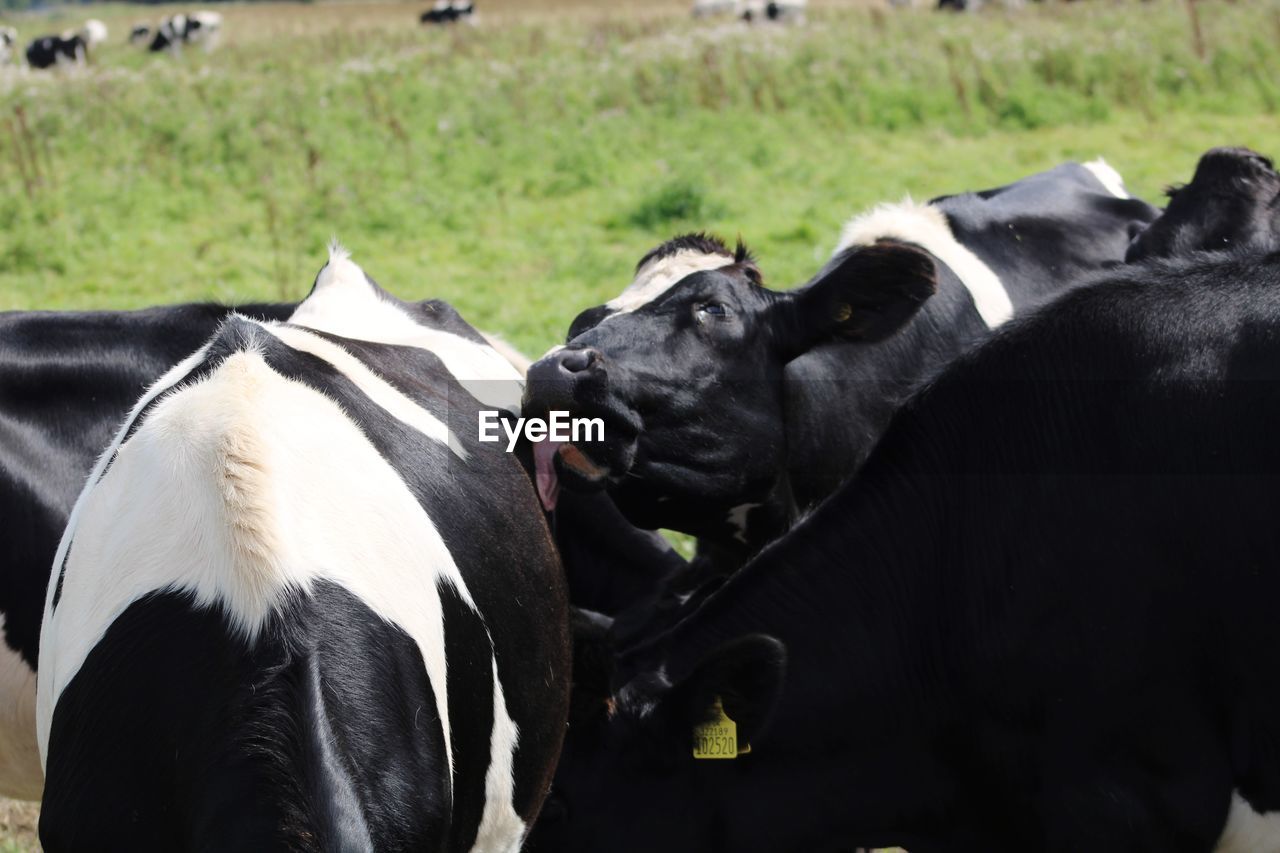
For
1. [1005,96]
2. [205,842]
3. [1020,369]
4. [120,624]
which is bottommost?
[205,842]

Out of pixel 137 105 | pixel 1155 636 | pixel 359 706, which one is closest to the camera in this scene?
pixel 359 706

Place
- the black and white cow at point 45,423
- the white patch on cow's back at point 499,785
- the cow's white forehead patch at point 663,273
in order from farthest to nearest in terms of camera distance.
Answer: the cow's white forehead patch at point 663,273, the black and white cow at point 45,423, the white patch on cow's back at point 499,785

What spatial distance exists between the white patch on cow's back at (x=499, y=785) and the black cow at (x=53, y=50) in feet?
89.0

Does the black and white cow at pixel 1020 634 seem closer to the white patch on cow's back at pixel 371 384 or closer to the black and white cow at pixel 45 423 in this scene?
the white patch on cow's back at pixel 371 384

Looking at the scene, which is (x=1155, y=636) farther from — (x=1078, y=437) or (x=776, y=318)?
(x=776, y=318)

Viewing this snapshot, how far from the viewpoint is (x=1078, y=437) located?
309cm

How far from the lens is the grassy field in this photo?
36.2 feet

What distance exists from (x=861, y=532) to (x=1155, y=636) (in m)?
0.65

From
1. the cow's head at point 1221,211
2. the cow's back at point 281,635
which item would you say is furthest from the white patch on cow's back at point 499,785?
the cow's head at point 1221,211

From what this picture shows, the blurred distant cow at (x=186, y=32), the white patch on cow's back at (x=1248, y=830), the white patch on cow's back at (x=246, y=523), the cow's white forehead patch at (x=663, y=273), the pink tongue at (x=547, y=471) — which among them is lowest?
the white patch on cow's back at (x=1248, y=830)

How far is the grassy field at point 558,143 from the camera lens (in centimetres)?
1105

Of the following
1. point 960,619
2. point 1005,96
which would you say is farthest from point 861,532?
point 1005,96

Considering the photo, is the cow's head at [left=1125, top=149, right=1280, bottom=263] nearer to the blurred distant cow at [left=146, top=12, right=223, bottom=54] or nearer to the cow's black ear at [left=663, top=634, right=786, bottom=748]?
the cow's black ear at [left=663, top=634, right=786, bottom=748]

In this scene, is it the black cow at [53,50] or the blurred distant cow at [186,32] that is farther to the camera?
the blurred distant cow at [186,32]
